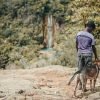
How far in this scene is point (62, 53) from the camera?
23.0 meters

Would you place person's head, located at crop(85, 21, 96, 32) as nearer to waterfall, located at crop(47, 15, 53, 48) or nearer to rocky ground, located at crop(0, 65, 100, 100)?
rocky ground, located at crop(0, 65, 100, 100)

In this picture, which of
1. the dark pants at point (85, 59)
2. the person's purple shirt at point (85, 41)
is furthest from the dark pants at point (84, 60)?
the person's purple shirt at point (85, 41)

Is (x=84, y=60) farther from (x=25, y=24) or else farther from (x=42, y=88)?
(x=25, y=24)

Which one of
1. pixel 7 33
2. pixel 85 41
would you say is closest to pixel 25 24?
pixel 7 33

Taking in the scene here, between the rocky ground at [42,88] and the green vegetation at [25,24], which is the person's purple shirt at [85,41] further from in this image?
the green vegetation at [25,24]

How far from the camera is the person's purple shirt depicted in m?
9.88

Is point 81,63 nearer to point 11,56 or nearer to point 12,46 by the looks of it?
point 11,56

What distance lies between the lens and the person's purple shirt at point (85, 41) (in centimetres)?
988

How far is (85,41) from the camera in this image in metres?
9.92

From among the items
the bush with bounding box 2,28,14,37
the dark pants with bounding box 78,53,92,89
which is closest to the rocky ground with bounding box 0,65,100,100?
the dark pants with bounding box 78,53,92,89

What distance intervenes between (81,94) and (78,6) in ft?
29.5

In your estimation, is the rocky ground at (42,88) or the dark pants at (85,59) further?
the dark pants at (85,59)

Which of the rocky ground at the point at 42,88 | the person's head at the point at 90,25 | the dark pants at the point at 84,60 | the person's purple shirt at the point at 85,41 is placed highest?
the person's head at the point at 90,25

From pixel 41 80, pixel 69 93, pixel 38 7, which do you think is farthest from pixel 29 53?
pixel 69 93
